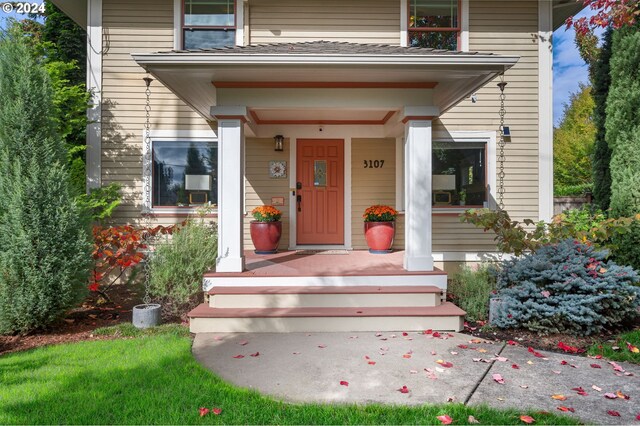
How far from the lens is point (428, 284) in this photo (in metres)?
4.68

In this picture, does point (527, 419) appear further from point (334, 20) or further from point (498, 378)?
point (334, 20)

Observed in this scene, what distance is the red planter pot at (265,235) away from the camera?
20.2 ft

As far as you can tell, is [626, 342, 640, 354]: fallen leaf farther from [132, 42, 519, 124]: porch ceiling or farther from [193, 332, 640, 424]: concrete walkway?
[132, 42, 519, 124]: porch ceiling

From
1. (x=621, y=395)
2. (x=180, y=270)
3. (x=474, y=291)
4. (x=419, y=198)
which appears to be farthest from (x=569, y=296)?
(x=180, y=270)

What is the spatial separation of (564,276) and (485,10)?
4.88 metres

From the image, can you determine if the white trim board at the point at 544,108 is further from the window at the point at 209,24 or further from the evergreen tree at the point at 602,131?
the window at the point at 209,24

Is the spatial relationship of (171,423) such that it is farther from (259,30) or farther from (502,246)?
(259,30)

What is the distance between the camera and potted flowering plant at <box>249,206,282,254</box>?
20.2 ft

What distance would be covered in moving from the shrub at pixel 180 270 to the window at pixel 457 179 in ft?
13.0

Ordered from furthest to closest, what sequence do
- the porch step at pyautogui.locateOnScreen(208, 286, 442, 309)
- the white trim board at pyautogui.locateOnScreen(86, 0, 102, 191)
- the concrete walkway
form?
1. the white trim board at pyautogui.locateOnScreen(86, 0, 102, 191)
2. the porch step at pyautogui.locateOnScreen(208, 286, 442, 309)
3. the concrete walkway

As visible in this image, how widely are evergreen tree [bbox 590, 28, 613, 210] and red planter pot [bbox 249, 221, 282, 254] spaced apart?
614 cm

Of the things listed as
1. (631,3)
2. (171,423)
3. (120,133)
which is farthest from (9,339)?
(631,3)

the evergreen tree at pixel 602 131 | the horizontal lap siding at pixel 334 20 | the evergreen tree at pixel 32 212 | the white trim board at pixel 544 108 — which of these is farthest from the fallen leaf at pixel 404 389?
the evergreen tree at pixel 602 131

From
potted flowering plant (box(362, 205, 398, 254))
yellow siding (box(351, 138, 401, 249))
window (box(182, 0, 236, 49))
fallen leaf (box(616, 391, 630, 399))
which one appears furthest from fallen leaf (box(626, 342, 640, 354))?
window (box(182, 0, 236, 49))
